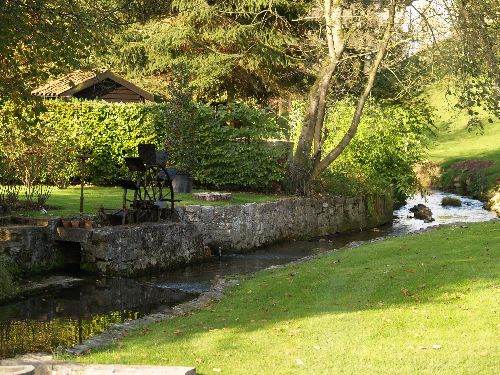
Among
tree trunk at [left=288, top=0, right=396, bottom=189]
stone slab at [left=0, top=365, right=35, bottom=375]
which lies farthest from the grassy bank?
tree trunk at [left=288, top=0, right=396, bottom=189]

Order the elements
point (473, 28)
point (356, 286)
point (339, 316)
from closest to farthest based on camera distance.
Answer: point (339, 316)
point (356, 286)
point (473, 28)

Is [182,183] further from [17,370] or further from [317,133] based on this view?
[17,370]

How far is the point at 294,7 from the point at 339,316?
21.8 meters

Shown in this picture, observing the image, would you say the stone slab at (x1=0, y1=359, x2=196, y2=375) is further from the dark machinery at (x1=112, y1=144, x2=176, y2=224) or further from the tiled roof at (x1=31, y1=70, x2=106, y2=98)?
the tiled roof at (x1=31, y1=70, x2=106, y2=98)

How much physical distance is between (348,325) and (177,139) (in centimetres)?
1626

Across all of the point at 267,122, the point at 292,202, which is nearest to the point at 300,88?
the point at 267,122

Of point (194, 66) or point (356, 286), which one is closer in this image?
point (356, 286)

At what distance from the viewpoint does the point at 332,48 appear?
81.9 feet

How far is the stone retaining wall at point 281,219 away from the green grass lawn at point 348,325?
6.38 metres

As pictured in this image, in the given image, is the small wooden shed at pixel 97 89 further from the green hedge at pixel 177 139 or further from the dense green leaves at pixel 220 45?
the green hedge at pixel 177 139

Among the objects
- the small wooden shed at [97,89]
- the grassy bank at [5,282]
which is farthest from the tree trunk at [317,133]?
the grassy bank at [5,282]

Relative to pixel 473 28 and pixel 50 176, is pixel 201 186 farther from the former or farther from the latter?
pixel 473 28

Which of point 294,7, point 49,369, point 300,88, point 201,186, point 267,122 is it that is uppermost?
point 294,7

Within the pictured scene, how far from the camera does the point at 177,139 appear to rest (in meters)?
25.1
